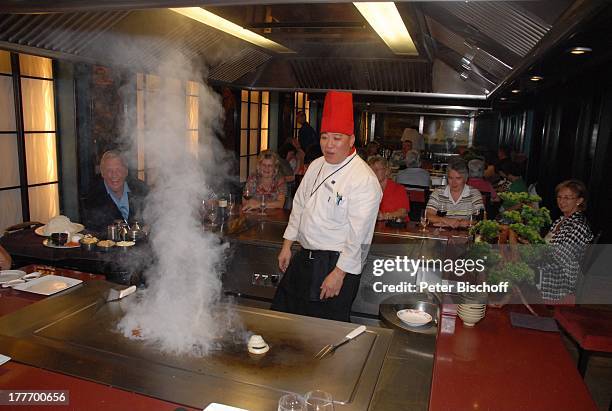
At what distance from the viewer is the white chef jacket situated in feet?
9.18

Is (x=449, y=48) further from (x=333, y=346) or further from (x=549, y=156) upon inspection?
(x=549, y=156)

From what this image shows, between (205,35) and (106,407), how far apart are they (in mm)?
2750

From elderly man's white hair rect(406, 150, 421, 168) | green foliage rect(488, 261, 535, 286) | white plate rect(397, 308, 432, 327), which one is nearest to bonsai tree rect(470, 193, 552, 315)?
green foliage rect(488, 261, 535, 286)

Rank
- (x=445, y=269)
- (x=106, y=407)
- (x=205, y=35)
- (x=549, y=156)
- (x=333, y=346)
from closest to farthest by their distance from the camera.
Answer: (x=106, y=407), (x=333, y=346), (x=445, y=269), (x=205, y=35), (x=549, y=156)

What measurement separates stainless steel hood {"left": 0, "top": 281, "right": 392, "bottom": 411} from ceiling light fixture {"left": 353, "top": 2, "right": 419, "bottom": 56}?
56.4 inches

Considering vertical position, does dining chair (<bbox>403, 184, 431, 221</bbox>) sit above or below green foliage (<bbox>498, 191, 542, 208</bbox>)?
below

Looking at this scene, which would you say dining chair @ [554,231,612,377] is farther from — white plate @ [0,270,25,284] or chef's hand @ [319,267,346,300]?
white plate @ [0,270,25,284]

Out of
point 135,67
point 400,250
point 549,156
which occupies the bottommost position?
point 400,250

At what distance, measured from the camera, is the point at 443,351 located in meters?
1.74

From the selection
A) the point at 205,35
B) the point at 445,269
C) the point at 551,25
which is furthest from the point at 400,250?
the point at 205,35

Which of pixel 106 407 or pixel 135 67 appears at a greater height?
pixel 135 67

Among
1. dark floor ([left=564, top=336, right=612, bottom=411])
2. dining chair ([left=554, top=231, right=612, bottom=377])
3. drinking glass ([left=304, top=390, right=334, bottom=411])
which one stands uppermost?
drinking glass ([left=304, top=390, right=334, bottom=411])

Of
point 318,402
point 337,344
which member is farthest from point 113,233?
point 318,402

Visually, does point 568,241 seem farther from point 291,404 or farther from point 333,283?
point 291,404
